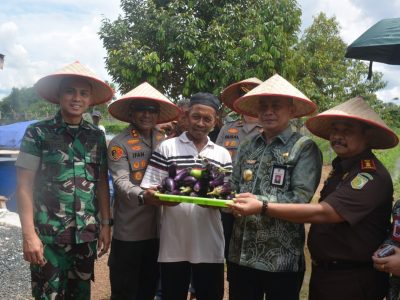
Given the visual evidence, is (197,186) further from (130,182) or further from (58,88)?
(58,88)

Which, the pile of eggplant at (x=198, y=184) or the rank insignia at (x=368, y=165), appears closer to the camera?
the rank insignia at (x=368, y=165)

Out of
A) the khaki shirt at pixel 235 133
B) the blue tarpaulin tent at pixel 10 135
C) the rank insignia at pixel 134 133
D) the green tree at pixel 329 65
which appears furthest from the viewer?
the green tree at pixel 329 65

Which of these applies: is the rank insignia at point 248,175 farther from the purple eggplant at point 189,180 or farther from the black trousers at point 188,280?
the black trousers at point 188,280

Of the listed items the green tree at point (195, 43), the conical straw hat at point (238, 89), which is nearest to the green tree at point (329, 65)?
the green tree at point (195, 43)

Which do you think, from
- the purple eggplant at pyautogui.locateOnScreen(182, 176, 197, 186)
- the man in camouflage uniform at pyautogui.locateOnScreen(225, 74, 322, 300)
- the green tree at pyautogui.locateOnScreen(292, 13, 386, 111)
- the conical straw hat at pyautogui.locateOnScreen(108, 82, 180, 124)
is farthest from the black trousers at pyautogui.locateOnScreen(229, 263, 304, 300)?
the green tree at pyautogui.locateOnScreen(292, 13, 386, 111)

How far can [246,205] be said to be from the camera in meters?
2.23

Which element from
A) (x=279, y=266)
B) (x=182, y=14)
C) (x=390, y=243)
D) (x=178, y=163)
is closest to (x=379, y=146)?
(x=390, y=243)

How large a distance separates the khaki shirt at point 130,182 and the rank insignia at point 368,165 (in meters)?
1.55

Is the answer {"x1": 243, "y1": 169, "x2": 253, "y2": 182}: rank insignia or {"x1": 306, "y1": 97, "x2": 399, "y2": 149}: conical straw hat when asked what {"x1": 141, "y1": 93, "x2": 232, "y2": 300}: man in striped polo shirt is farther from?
{"x1": 306, "y1": 97, "x2": 399, "y2": 149}: conical straw hat

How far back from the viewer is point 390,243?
2148 millimetres

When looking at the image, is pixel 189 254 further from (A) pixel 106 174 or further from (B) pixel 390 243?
(B) pixel 390 243

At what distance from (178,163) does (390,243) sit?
139 centimetres

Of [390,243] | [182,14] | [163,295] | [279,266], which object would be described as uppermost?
[182,14]

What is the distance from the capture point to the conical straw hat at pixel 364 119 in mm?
2254
